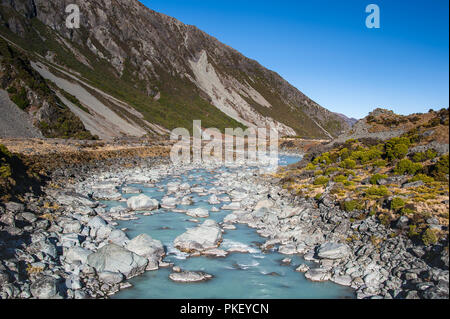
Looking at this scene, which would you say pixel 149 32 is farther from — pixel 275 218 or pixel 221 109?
pixel 275 218

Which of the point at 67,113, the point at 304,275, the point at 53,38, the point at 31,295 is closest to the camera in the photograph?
the point at 31,295

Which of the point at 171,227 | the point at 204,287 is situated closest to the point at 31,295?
the point at 204,287

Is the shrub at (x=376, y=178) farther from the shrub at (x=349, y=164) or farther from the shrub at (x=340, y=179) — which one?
the shrub at (x=349, y=164)

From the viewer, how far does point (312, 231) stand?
63.4 feet

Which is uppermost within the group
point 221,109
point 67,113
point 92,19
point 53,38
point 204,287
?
point 92,19

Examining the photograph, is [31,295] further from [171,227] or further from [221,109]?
[221,109]

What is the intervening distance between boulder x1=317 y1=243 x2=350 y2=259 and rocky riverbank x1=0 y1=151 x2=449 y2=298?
1.8 inches

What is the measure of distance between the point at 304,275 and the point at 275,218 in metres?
7.75

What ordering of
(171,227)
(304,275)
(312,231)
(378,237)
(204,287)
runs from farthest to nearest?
(171,227) < (312,231) < (378,237) < (304,275) < (204,287)

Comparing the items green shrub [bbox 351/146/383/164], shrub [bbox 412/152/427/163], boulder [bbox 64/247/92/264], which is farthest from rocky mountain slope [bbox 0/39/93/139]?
shrub [bbox 412/152/427/163]

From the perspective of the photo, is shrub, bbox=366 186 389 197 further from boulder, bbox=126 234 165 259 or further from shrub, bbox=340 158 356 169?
boulder, bbox=126 234 165 259

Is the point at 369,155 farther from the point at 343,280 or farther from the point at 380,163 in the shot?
the point at 343,280
